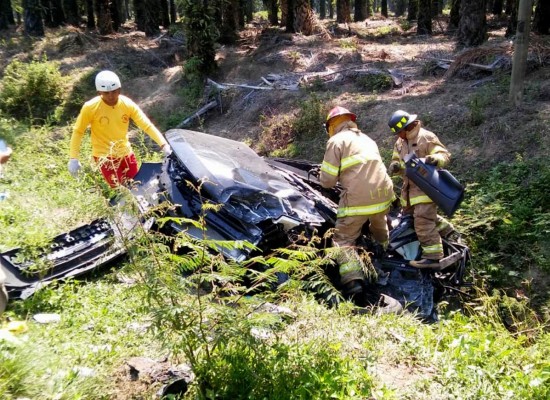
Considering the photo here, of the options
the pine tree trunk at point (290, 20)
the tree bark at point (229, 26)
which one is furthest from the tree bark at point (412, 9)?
the tree bark at point (229, 26)

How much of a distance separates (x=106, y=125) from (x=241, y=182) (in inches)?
74.0

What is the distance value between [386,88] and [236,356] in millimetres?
8109

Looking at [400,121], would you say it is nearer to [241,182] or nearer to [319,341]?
[241,182]

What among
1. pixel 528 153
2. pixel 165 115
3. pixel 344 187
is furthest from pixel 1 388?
pixel 165 115

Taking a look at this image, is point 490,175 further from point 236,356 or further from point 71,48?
point 71,48

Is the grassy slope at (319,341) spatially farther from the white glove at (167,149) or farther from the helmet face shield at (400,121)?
the helmet face shield at (400,121)

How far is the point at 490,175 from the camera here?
6234mm

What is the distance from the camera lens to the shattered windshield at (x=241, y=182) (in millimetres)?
4195

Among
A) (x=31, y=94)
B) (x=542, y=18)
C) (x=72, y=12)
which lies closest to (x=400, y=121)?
(x=542, y=18)

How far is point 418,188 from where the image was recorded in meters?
4.82

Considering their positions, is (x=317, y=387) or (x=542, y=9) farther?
(x=542, y=9)

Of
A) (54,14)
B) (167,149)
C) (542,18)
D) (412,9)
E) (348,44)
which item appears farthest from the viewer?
(412,9)

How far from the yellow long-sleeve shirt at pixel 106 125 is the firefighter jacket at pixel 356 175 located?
6.44 ft

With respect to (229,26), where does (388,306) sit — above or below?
below
